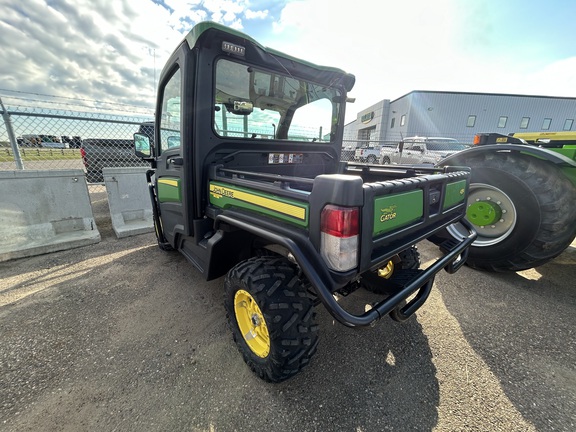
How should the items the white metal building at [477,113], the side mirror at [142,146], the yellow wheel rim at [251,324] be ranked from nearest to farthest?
the yellow wheel rim at [251,324], the side mirror at [142,146], the white metal building at [477,113]

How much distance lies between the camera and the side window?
2283 millimetres

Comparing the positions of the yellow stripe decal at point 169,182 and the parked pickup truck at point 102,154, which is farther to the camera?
the parked pickup truck at point 102,154

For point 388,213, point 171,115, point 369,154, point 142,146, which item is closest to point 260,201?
point 388,213

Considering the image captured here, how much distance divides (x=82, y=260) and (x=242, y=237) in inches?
106

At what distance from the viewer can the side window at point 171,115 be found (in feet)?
7.49

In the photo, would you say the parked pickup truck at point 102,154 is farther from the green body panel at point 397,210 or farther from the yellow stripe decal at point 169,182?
the green body panel at point 397,210

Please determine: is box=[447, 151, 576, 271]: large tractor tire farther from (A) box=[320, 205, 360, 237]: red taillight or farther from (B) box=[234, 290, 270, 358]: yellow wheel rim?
(B) box=[234, 290, 270, 358]: yellow wheel rim

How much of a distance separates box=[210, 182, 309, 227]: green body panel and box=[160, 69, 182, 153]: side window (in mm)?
738

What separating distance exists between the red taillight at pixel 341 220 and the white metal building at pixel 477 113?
2675cm

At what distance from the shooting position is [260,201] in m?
1.66

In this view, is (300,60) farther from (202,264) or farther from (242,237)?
(202,264)

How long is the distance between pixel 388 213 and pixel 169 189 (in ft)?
7.36

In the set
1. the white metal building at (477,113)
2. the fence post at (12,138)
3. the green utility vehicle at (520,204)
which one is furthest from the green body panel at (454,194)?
the white metal building at (477,113)

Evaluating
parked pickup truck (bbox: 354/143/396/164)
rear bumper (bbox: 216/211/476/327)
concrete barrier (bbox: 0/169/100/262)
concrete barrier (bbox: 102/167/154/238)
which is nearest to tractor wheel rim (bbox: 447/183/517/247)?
rear bumper (bbox: 216/211/476/327)
